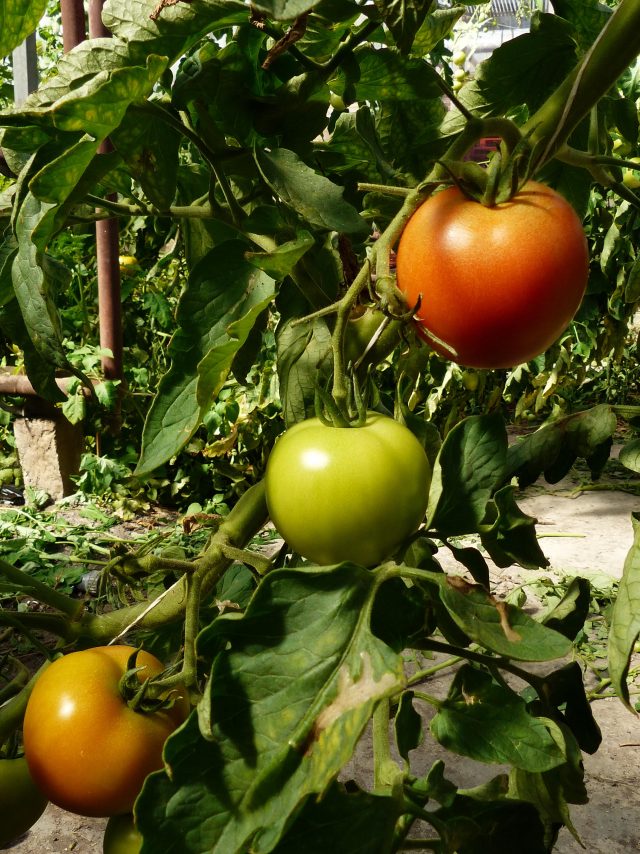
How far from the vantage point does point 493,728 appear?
0.40 metres

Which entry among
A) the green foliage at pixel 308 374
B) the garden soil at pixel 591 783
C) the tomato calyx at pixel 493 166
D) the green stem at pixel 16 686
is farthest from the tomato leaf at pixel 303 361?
the garden soil at pixel 591 783

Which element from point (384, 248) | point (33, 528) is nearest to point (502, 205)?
point (384, 248)

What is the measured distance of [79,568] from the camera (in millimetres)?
2129

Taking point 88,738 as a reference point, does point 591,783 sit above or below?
below

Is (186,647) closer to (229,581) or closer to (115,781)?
(115,781)

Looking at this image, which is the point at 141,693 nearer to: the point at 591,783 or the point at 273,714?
the point at 273,714

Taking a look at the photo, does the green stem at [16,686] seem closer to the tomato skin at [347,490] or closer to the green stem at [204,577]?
the green stem at [204,577]

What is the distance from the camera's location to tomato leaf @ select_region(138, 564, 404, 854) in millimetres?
291

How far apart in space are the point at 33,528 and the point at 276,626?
2232mm

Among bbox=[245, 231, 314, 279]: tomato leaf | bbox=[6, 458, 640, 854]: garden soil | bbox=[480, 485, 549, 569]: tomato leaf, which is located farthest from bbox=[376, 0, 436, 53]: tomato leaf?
bbox=[6, 458, 640, 854]: garden soil

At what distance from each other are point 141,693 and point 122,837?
8 cm

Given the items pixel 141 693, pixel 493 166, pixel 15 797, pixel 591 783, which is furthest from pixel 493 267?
pixel 591 783

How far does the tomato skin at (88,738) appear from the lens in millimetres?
385

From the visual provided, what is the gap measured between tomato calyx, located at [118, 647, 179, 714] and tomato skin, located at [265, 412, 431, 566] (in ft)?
0.37
